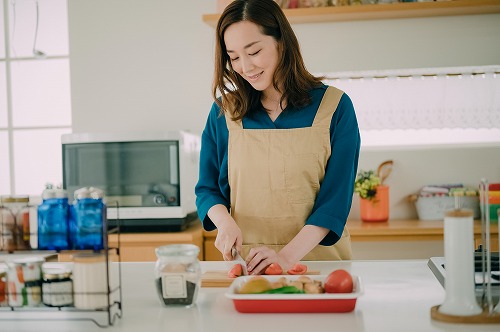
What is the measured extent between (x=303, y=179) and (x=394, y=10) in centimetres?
183

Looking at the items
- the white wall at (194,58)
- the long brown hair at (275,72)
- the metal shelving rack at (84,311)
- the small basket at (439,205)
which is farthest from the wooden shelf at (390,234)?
the metal shelving rack at (84,311)

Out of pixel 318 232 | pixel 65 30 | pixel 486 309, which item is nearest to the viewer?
pixel 486 309

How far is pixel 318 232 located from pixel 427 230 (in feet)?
4.93

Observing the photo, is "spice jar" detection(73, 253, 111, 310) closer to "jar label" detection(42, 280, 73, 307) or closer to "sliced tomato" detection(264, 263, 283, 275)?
"jar label" detection(42, 280, 73, 307)

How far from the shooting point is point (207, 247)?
10.4 ft

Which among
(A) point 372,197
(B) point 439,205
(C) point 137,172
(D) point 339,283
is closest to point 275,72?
(D) point 339,283

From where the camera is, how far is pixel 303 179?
6.23 ft

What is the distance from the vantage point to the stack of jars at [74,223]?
123 centimetres

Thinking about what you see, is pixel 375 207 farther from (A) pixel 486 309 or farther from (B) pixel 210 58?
(A) pixel 486 309

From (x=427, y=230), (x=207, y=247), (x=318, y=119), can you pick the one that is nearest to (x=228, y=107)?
(x=318, y=119)

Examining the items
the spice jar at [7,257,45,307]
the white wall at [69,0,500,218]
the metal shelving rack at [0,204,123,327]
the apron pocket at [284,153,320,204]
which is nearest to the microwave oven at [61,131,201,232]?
the white wall at [69,0,500,218]

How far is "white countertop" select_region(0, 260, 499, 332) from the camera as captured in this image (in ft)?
3.79

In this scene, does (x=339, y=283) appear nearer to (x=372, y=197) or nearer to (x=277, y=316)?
(x=277, y=316)

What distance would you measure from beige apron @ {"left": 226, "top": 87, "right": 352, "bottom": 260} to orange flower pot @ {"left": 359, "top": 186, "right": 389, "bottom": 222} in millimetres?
1496
